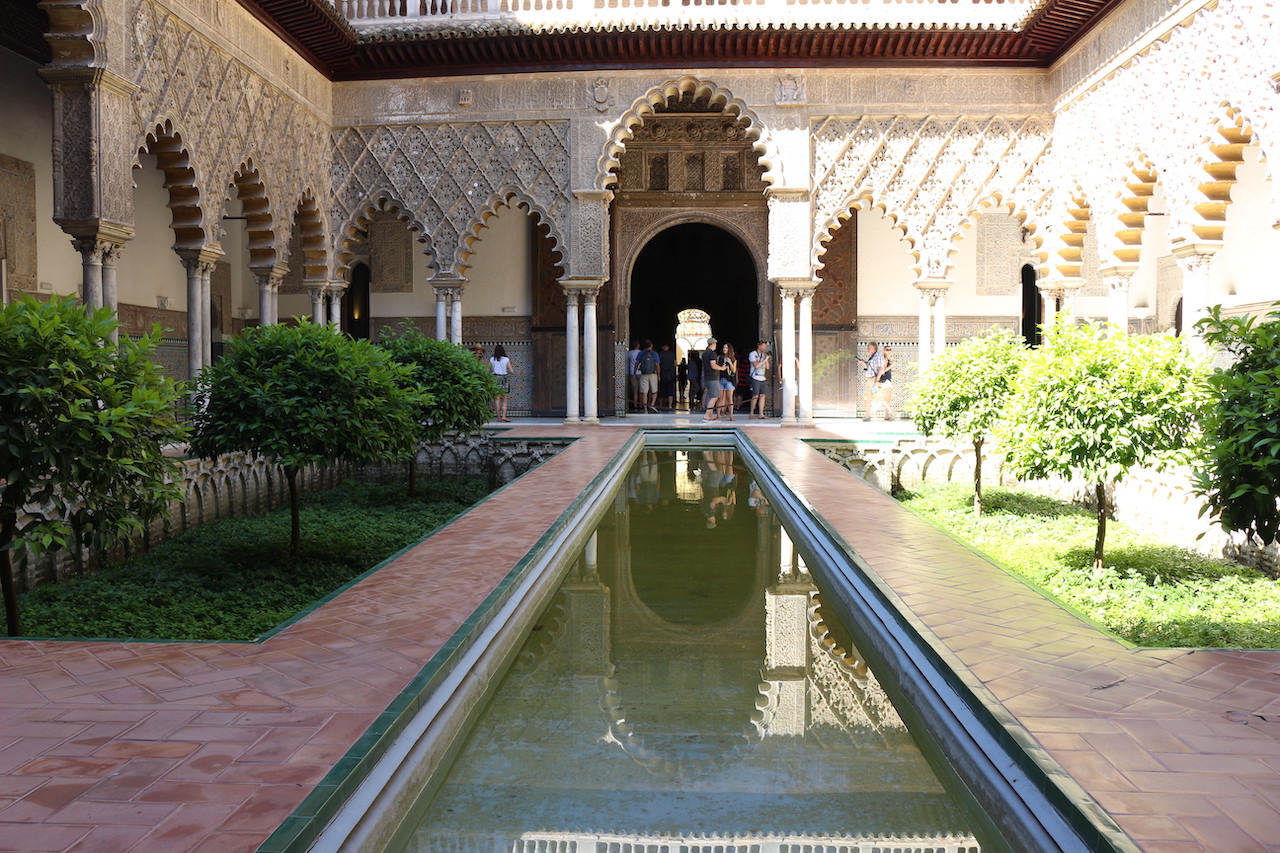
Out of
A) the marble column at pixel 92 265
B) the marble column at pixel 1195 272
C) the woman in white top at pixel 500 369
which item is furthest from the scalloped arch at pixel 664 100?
the marble column at pixel 92 265

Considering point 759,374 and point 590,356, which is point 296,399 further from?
point 759,374

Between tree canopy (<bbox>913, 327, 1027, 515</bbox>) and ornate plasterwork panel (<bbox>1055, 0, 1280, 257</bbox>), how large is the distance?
2310 millimetres

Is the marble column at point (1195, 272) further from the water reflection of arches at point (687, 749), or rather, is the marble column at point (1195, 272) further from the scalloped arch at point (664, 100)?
the water reflection of arches at point (687, 749)

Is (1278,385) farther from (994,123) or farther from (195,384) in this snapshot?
(994,123)

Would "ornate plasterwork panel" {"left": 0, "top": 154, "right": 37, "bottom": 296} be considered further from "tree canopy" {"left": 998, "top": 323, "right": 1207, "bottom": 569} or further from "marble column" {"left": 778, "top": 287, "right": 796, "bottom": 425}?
"tree canopy" {"left": 998, "top": 323, "right": 1207, "bottom": 569}

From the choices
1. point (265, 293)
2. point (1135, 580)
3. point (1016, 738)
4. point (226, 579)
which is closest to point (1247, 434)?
point (1016, 738)

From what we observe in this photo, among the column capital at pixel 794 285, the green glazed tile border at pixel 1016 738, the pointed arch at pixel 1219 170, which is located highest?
the pointed arch at pixel 1219 170

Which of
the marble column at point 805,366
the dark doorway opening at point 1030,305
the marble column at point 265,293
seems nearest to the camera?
the marble column at point 265,293

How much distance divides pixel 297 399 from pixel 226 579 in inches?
50.8

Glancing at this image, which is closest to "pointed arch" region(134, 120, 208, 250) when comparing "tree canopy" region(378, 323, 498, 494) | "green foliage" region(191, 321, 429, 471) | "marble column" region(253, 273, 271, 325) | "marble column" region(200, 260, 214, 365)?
"marble column" region(200, 260, 214, 365)

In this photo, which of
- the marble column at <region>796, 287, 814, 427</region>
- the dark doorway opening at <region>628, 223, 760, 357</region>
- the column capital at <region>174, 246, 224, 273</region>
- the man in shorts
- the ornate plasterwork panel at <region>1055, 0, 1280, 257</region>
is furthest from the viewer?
the dark doorway opening at <region>628, 223, 760, 357</region>

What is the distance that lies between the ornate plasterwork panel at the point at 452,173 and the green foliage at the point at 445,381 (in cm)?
367

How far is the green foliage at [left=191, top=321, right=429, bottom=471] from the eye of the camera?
19.3 ft

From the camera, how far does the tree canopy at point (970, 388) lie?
8.33 m
